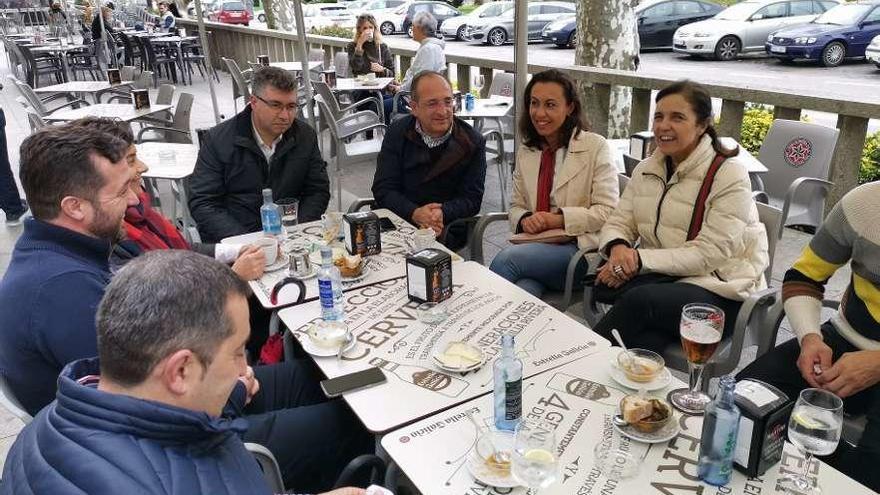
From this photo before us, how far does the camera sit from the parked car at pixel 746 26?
13266mm

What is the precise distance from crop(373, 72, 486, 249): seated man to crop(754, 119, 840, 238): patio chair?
159cm

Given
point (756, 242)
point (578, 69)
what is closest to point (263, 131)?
point (756, 242)

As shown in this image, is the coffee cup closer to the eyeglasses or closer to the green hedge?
the eyeglasses

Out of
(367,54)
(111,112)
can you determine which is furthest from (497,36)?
(111,112)

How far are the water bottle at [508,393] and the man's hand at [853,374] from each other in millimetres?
1122

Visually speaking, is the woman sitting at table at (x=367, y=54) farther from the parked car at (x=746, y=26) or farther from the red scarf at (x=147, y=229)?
the parked car at (x=746, y=26)

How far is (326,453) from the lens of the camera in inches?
75.9

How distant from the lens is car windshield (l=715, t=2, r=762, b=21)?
13.7 meters

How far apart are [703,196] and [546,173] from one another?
0.81 meters

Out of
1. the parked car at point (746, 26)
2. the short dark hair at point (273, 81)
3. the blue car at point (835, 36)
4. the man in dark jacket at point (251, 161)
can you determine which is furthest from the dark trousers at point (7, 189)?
the blue car at point (835, 36)

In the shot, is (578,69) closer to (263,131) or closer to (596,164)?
(596,164)

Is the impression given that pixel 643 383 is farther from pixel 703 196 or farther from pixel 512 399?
pixel 703 196

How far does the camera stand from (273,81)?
10.2 ft

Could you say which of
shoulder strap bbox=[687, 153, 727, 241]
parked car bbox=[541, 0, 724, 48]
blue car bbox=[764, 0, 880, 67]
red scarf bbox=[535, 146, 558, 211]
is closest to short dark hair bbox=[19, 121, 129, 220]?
red scarf bbox=[535, 146, 558, 211]
